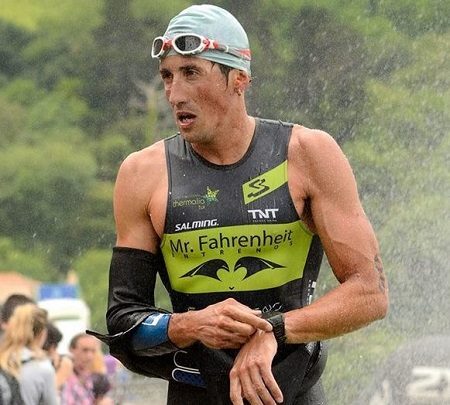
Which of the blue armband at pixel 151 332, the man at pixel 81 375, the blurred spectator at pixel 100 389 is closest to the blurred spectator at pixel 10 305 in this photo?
the man at pixel 81 375

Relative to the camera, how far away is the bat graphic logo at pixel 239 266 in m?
4.42

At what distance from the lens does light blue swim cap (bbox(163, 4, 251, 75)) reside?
441 cm

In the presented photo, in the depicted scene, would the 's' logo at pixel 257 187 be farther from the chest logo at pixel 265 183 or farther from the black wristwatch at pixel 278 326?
the black wristwatch at pixel 278 326

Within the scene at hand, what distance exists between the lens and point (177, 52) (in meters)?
4.40

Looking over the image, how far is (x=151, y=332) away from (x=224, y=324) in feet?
1.04

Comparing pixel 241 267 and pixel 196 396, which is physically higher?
pixel 241 267

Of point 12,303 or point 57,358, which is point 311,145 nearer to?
point 12,303

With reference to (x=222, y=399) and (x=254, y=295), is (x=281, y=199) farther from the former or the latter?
(x=222, y=399)

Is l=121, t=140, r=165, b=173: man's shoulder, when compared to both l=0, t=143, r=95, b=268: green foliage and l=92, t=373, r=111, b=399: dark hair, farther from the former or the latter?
l=0, t=143, r=95, b=268: green foliage

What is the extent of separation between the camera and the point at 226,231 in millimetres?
4406

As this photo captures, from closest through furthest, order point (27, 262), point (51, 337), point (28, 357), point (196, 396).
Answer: point (196, 396), point (28, 357), point (51, 337), point (27, 262)

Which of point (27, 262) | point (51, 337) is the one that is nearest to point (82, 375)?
point (51, 337)

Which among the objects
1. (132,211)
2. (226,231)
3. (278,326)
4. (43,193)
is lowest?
(278,326)

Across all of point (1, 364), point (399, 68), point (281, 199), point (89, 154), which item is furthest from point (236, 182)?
point (89, 154)
